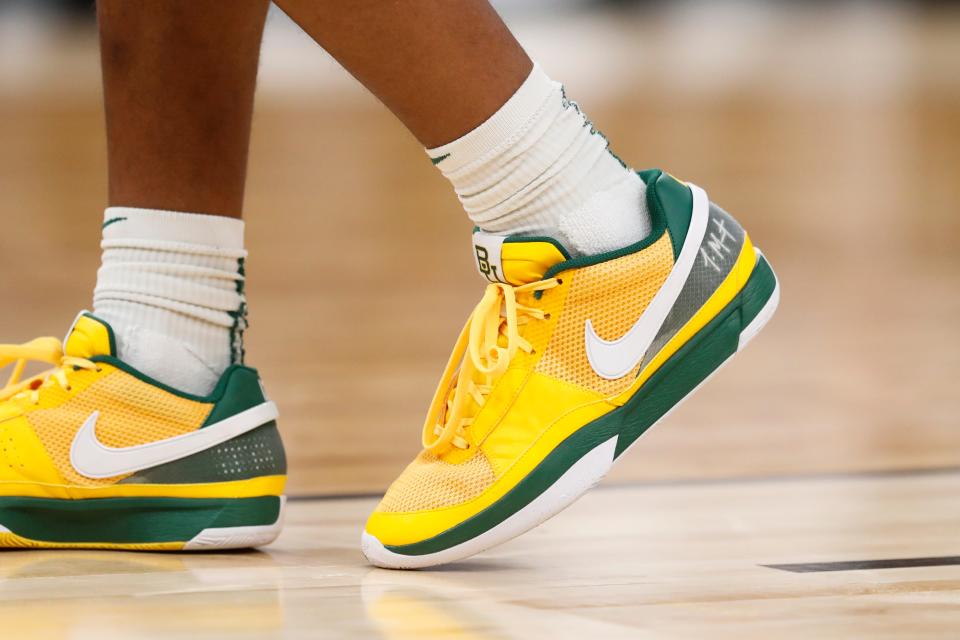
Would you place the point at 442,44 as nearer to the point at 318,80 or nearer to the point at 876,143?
the point at 876,143

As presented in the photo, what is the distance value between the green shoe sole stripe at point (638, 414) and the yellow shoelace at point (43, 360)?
26 centimetres

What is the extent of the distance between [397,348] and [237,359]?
105 cm

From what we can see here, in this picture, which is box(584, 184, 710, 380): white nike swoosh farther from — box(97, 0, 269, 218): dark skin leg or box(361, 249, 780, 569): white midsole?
box(97, 0, 269, 218): dark skin leg

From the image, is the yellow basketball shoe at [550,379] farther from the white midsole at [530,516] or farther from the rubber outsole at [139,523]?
the rubber outsole at [139,523]

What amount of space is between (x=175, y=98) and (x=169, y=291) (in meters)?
0.13

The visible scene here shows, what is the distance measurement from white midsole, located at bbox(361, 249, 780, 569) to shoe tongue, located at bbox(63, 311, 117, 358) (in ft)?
0.77

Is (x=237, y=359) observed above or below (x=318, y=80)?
above

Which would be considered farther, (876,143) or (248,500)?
(876,143)

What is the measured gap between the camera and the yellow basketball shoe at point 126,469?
0.87 metres

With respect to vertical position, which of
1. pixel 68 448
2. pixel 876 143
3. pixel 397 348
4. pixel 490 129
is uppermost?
pixel 490 129

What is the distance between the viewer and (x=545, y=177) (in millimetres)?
790

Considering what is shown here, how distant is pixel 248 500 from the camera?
88 cm

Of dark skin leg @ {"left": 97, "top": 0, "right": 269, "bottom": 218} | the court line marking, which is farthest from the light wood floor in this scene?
dark skin leg @ {"left": 97, "top": 0, "right": 269, "bottom": 218}

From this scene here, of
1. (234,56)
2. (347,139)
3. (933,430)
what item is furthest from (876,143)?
(234,56)
